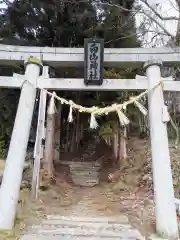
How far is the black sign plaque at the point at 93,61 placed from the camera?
6.14 metres

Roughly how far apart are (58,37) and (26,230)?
6.74 meters

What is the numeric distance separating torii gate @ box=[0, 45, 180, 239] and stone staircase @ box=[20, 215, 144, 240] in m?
0.48

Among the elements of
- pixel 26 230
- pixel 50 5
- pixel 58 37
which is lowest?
pixel 26 230

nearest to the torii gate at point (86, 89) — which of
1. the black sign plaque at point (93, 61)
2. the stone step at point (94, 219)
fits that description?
the black sign plaque at point (93, 61)

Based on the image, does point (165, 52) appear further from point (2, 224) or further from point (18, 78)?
point (2, 224)

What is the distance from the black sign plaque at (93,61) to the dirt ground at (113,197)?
2.77m

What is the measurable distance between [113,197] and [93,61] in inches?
143

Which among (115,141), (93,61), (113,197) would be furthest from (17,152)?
(115,141)

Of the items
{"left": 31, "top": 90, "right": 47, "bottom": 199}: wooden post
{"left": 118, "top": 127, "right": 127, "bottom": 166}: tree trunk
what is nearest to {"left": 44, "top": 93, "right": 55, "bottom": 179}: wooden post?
{"left": 31, "top": 90, "right": 47, "bottom": 199}: wooden post

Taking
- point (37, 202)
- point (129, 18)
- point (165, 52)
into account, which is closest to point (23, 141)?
point (37, 202)

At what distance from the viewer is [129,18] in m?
9.88

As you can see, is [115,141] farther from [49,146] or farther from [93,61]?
[93,61]

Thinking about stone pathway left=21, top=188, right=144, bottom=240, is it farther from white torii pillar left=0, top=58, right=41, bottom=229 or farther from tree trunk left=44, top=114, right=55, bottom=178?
tree trunk left=44, top=114, right=55, bottom=178

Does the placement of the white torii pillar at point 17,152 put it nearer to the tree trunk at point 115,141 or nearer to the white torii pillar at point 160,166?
the white torii pillar at point 160,166
